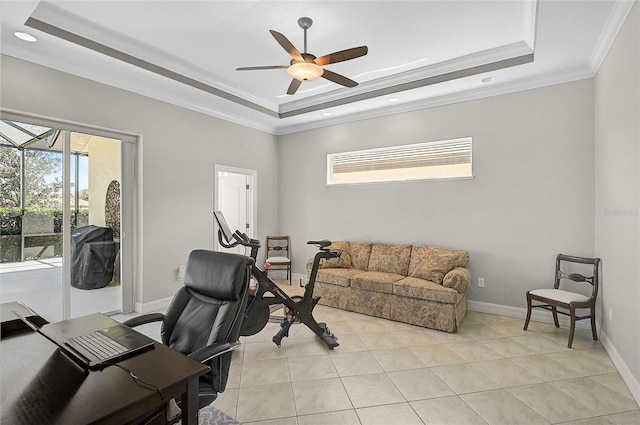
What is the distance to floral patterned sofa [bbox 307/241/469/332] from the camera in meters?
3.65

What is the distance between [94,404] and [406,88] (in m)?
4.36

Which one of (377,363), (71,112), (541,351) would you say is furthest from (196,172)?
(541,351)

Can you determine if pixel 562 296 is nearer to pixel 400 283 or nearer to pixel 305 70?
pixel 400 283

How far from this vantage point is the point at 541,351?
3.07m

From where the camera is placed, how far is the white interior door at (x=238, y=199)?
19.1 ft

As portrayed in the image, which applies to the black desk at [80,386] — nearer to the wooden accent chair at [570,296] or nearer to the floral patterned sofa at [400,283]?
the floral patterned sofa at [400,283]

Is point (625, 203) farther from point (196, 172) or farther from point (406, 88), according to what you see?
point (196, 172)

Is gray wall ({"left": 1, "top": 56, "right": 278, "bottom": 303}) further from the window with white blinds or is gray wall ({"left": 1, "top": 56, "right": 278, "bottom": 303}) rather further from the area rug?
the area rug

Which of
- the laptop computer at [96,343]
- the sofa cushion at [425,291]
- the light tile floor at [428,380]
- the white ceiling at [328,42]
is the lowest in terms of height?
the light tile floor at [428,380]

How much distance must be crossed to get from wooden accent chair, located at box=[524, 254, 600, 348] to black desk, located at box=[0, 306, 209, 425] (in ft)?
11.3

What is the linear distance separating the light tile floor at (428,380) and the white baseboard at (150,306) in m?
1.66

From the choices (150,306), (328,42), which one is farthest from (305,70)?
(150,306)

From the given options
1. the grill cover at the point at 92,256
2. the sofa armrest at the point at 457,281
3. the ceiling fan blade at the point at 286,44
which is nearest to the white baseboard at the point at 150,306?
the grill cover at the point at 92,256

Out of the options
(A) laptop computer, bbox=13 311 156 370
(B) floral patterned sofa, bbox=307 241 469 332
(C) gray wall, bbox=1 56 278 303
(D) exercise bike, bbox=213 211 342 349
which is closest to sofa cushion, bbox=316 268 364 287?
(B) floral patterned sofa, bbox=307 241 469 332
